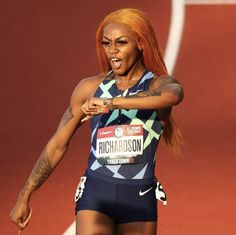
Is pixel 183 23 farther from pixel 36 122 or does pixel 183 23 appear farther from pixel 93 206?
pixel 93 206

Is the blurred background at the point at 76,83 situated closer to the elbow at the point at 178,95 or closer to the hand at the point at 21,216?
the hand at the point at 21,216

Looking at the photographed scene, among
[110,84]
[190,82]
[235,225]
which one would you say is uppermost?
[110,84]

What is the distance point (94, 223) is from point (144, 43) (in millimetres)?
765

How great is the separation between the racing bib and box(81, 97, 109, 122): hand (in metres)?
0.26

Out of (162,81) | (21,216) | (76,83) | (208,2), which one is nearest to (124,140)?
(162,81)

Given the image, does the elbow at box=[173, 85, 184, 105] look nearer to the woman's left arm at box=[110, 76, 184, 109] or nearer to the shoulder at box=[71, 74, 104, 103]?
the woman's left arm at box=[110, 76, 184, 109]

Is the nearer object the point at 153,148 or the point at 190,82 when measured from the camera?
the point at 153,148

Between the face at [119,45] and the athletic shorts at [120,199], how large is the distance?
1.52 ft

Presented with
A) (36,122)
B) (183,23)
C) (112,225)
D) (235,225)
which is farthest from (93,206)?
(183,23)

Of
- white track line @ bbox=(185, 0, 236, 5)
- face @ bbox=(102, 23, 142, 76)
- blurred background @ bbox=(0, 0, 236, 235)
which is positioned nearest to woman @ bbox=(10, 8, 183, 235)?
face @ bbox=(102, 23, 142, 76)

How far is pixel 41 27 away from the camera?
8078 mm

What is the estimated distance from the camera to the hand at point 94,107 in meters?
4.48

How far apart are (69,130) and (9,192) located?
1948 mm

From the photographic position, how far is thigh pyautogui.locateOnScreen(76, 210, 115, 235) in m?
4.65
